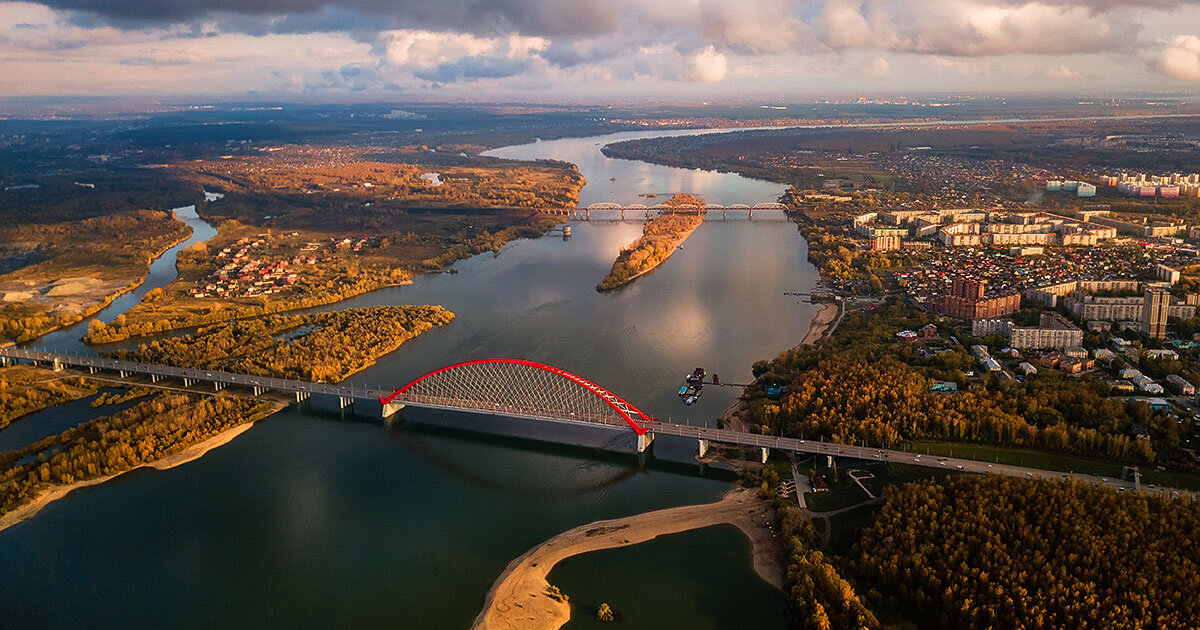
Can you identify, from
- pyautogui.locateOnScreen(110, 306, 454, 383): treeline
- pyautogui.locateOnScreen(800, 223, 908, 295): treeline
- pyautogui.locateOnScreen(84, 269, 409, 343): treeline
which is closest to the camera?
pyautogui.locateOnScreen(110, 306, 454, 383): treeline

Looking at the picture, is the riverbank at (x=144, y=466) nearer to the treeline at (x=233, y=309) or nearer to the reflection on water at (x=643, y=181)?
the treeline at (x=233, y=309)

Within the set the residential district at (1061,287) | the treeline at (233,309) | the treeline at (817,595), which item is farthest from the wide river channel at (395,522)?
the treeline at (233,309)

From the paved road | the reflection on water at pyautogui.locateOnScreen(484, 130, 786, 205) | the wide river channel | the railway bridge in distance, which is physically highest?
the reflection on water at pyautogui.locateOnScreen(484, 130, 786, 205)

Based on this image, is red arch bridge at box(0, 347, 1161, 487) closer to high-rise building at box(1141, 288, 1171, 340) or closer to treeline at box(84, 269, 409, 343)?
treeline at box(84, 269, 409, 343)

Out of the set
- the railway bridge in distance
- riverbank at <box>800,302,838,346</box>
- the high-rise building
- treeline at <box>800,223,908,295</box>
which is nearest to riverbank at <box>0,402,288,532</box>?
riverbank at <box>800,302,838,346</box>

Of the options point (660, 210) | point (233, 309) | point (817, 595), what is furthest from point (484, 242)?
point (817, 595)

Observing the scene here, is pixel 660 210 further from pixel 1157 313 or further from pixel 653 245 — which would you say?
pixel 1157 313
